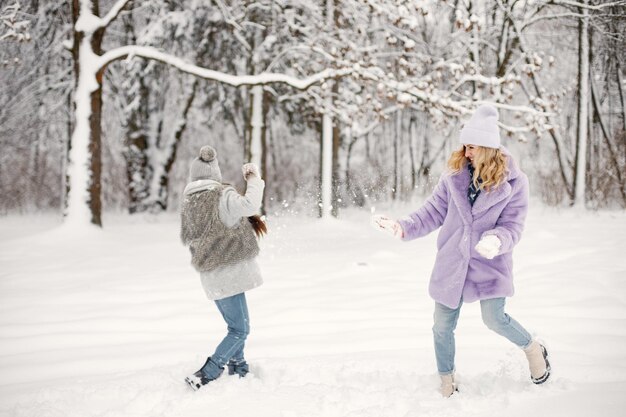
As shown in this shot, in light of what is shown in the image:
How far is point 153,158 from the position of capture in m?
18.0

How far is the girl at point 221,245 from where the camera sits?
11.6 feet

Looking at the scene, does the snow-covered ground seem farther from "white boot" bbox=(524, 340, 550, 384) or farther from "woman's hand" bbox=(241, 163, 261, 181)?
"woman's hand" bbox=(241, 163, 261, 181)

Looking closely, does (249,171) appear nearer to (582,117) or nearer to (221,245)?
(221,245)

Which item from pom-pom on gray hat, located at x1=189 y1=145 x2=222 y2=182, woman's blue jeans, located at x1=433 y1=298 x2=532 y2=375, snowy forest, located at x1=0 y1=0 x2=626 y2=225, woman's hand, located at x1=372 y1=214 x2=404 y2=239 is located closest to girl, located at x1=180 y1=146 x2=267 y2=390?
pom-pom on gray hat, located at x1=189 y1=145 x2=222 y2=182

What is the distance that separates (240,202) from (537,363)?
217 centimetres

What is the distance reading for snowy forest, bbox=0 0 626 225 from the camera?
11000 millimetres

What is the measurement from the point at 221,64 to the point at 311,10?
3729 millimetres

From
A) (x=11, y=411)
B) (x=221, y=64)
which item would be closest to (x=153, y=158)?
(x=221, y=64)

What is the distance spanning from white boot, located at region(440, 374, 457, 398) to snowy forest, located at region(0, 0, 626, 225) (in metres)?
6.80

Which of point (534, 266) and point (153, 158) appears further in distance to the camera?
point (153, 158)

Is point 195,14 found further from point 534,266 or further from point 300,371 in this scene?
A: point 300,371

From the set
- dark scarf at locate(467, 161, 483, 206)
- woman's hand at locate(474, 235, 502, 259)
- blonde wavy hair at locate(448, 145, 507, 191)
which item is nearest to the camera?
woman's hand at locate(474, 235, 502, 259)

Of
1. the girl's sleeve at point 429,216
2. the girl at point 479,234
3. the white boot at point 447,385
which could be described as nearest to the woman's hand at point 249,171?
the girl's sleeve at point 429,216

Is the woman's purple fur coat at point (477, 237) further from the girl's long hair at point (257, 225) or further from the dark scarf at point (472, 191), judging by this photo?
the girl's long hair at point (257, 225)
